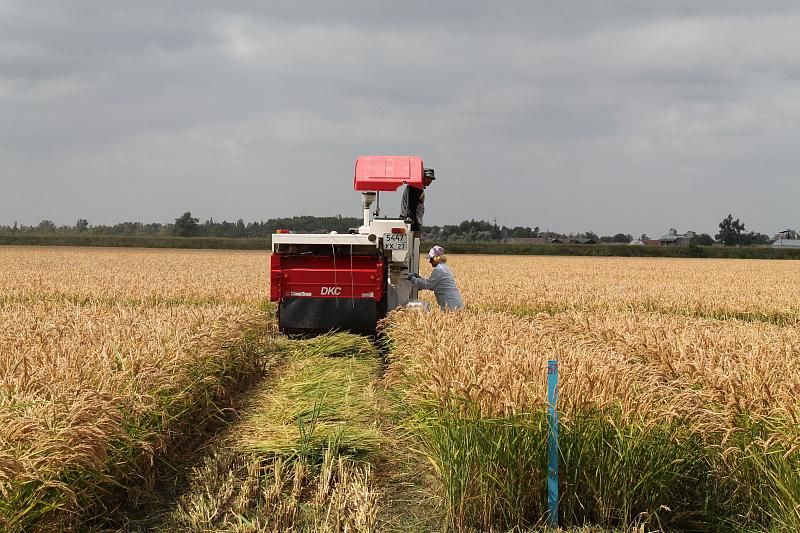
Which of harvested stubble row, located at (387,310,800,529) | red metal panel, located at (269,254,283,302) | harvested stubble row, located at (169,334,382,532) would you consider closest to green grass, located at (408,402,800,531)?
harvested stubble row, located at (387,310,800,529)

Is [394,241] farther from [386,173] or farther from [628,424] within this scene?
[628,424]

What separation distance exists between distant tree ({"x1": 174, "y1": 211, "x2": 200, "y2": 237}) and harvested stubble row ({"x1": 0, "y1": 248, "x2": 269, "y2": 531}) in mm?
79502

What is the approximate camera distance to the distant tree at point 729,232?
133375mm

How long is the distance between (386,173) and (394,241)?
145 centimetres

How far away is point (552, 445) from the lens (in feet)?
15.5

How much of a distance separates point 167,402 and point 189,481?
0.70 meters

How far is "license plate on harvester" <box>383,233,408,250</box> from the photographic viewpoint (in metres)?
11.0

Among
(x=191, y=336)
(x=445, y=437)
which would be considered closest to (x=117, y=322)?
(x=191, y=336)

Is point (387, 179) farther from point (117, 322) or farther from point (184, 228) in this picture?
point (184, 228)

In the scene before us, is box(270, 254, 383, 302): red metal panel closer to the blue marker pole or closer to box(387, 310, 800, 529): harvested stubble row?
box(387, 310, 800, 529): harvested stubble row

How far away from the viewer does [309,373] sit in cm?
907

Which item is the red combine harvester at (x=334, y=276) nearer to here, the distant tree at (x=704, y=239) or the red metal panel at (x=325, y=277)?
the red metal panel at (x=325, y=277)

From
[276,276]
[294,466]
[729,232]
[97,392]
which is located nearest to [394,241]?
→ [276,276]

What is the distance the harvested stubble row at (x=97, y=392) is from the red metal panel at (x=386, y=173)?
9.86ft
